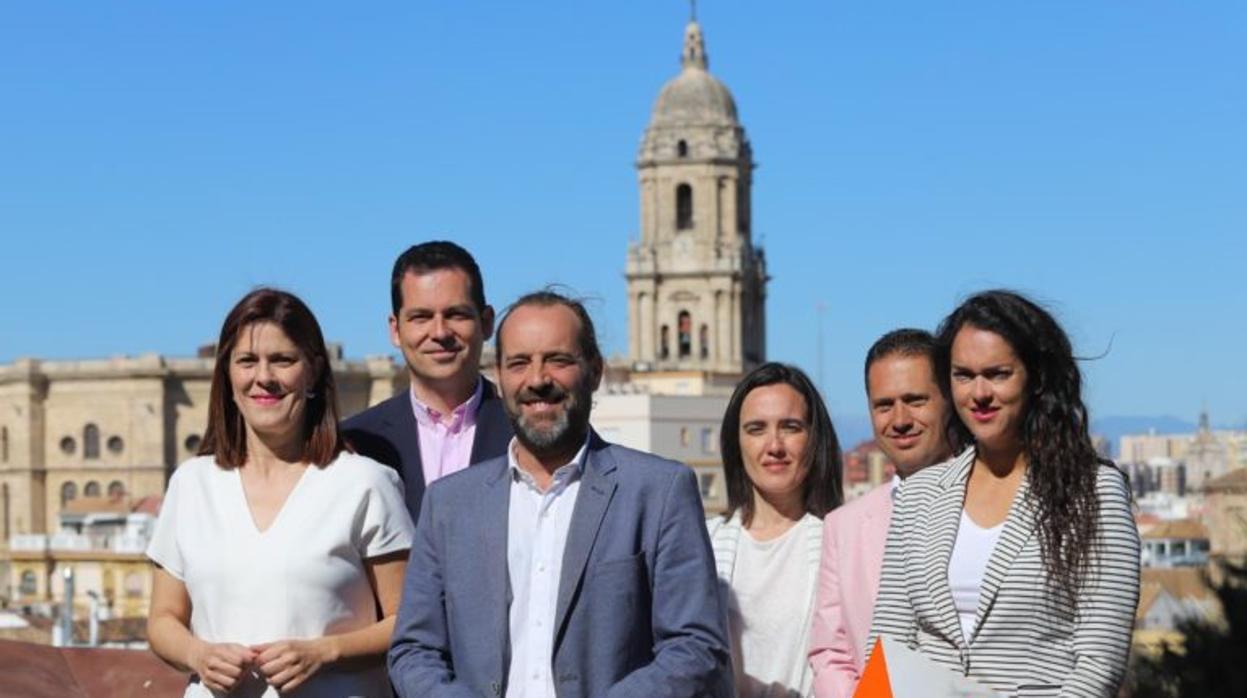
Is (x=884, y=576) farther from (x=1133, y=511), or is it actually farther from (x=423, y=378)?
(x=423, y=378)

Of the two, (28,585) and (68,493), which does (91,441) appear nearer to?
(68,493)

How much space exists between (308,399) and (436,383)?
0.56m

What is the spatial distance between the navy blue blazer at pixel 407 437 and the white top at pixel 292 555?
489mm

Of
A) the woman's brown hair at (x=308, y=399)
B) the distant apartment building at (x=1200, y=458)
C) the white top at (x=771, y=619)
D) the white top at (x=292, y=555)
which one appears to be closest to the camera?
the white top at (x=292, y=555)

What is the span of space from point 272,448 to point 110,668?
1.00 m

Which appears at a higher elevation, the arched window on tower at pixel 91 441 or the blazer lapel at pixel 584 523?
the blazer lapel at pixel 584 523

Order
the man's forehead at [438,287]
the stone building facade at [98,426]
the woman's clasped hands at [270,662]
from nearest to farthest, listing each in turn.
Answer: the woman's clasped hands at [270,662]
the man's forehead at [438,287]
the stone building facade at [98,426]

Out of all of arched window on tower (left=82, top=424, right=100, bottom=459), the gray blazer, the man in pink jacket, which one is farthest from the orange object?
arched window on tower (left=82, top=424, right=100, bottom=459)

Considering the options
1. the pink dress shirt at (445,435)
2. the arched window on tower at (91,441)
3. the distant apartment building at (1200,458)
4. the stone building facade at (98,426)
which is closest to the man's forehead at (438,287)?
the pink dress shirt at (445,435)

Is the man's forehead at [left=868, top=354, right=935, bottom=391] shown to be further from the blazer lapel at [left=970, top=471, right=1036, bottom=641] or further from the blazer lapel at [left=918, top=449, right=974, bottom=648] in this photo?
the blazer lapel at [left=970, top=471, right=1036, bottom=641]

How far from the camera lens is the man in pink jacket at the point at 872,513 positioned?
5.25 metres

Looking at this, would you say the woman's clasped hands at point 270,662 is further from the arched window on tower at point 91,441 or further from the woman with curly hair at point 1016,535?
the arched window on tower at point 91,441

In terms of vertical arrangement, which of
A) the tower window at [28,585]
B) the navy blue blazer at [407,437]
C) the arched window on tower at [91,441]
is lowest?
the tower window at [28,585]

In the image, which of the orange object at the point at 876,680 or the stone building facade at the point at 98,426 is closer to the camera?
the orange object at the point at 876,680
